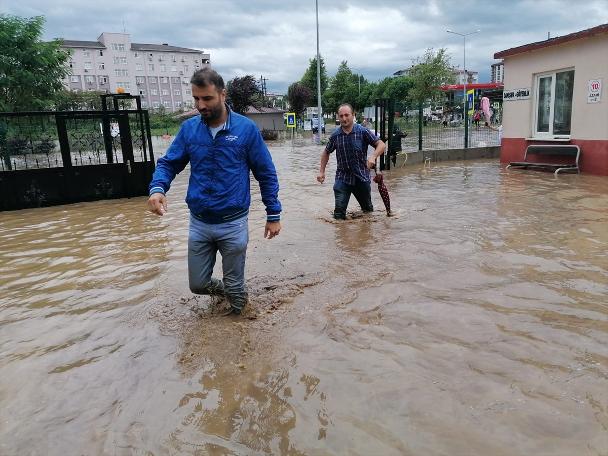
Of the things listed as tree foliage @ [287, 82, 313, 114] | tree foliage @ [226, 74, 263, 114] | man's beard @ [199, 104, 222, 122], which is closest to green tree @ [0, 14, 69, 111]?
tree foliage @ [226, 74, 263, 114]

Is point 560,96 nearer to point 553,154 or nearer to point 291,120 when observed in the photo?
point 553,154

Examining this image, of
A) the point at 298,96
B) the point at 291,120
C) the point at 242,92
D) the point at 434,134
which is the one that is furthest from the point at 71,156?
the point at 298,96

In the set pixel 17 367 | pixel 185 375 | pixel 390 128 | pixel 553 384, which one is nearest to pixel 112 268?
pixel 17 367

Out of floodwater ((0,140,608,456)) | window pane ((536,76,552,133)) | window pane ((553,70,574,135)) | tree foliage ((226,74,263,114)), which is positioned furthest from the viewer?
tree foliage ((226,74,263,114))

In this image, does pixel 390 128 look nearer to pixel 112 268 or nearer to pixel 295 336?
pixel 112 268

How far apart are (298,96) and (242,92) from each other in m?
9.47

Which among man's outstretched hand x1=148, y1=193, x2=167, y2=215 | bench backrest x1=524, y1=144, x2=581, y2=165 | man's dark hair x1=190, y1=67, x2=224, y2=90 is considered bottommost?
bench backrest x1=524, y1=144, x2=581, y2=165

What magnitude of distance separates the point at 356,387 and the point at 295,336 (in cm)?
88

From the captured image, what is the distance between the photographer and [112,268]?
5730mm

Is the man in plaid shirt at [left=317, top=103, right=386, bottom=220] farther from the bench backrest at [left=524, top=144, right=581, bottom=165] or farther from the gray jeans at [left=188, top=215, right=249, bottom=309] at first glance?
the bench backrest at [left=524, top=144, right=581, bottom=165]

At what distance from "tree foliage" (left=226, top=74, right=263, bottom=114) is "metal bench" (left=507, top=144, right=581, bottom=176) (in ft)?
121

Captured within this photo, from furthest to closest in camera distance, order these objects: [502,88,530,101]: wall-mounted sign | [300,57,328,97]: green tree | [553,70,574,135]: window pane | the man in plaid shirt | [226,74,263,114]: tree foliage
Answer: [300,57,328,97]: green tree, [226,74,263,114]: tree foliage, [502,88,530,101]: wall-mounted sign, [553,70,574,135]: window pane, the man in plaid shirt

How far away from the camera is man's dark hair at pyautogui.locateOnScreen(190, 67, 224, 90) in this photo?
11.2 feet

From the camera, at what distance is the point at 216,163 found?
12.0ft
